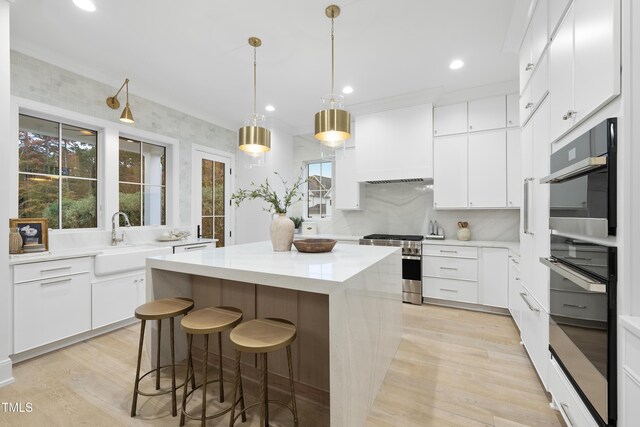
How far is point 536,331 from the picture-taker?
2.01m

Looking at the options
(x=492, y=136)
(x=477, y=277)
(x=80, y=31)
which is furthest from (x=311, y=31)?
(x=477, y=277)

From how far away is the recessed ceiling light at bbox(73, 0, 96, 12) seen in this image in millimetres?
2146

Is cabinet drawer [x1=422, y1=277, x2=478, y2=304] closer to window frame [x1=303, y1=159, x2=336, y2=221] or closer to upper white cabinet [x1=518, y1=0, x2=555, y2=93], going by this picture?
window frame [x1=303, y1=159, x2=336, y2=221]

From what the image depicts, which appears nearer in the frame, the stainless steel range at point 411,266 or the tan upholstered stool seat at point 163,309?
the tan upholstered stool seat at point 163,309

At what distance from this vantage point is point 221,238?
4.85 metres

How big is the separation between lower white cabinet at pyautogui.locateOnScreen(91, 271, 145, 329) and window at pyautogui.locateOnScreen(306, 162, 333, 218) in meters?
2.96

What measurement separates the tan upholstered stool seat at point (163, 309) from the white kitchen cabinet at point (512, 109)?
13.1 ft

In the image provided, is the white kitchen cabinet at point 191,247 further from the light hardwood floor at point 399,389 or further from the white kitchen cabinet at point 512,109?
the white kitchen cabinet at point 512,109

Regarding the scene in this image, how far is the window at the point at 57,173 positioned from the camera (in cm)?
281

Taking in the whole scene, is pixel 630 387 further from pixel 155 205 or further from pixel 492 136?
pixel 155 205

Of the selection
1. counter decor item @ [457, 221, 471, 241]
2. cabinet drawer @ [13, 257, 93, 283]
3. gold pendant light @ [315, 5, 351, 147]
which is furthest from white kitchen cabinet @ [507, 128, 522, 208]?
cabinet drawer @ [13, 257, 93, 283]

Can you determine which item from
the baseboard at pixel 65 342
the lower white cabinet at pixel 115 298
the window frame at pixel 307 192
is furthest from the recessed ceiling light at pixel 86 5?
the window frame at pixel 307 192

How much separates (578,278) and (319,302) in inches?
51.8

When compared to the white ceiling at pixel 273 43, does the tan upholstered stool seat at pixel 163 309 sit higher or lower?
lower
